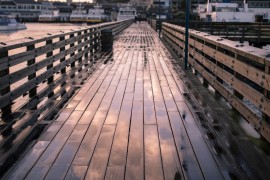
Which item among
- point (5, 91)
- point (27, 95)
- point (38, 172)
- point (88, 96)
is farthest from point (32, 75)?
point (38, 172)

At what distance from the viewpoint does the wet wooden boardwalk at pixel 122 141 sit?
4.02 meters

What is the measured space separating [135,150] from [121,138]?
0.51m

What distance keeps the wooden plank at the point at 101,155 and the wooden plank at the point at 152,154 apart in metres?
0.49

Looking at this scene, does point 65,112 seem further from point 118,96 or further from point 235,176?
point 235,176

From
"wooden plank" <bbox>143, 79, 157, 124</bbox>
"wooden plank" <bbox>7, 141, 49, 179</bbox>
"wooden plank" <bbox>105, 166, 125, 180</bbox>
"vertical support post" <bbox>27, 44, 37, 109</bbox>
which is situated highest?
"vertical support post" <bbox>27, 44, 37, 109</bbox>

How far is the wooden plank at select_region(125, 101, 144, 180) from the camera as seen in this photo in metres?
3.96

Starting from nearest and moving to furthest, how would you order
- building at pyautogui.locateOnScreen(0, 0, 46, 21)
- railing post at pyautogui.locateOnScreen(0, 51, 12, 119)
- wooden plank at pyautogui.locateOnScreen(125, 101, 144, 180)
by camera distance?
wooden plank at pyautogui.locateOnScreen(125, 101, 144, 180) < railing post at pyautogui.locateOnScreen(0, 51, 12, 119) < building at pyautogui.locateOnScreen(0, 0, 46, 21)

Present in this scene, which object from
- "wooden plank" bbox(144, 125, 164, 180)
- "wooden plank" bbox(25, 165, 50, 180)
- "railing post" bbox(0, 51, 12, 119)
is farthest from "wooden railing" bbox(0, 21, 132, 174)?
"wooden plank" bbox(144, 125, 164, 180)

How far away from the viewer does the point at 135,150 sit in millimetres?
4641

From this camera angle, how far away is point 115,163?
4219 mm

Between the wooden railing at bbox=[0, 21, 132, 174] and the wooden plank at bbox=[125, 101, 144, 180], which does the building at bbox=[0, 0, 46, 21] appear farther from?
the wooden plank at bbox=[125, 101, 144, 180]

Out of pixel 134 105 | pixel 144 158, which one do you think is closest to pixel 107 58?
pixel 134 105

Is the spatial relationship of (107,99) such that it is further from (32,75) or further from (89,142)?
(89,142)

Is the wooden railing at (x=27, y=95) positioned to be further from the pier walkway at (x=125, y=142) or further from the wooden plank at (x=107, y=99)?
the wooden plank at (x=107, y=99)
